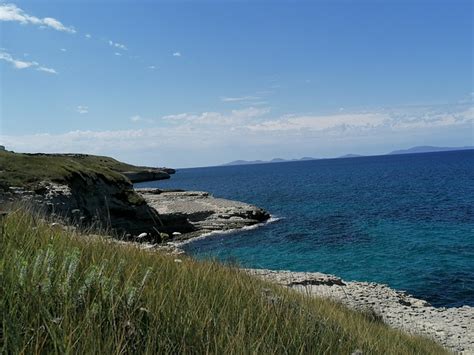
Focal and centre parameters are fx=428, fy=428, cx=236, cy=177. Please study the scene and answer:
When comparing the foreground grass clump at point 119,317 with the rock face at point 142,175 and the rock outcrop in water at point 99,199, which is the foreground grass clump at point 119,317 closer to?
the rock outcrop in water at point 99,199

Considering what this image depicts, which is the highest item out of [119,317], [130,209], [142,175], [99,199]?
[119,317]

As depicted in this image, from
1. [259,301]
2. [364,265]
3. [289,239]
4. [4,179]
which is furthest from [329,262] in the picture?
[259,301]

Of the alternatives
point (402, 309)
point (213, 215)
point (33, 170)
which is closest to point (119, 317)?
point (402, 309)

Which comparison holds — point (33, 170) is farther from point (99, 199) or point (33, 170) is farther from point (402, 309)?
point (402, 309)

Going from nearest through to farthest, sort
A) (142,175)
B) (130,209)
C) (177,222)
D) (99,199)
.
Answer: (99,199) → (130,209) → (177,222) → (142,175)

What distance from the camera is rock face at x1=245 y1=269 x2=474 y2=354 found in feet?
58.5

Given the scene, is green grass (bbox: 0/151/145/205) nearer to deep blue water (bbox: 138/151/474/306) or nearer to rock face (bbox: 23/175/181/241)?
rock face (bbox: 23/175/181/241)

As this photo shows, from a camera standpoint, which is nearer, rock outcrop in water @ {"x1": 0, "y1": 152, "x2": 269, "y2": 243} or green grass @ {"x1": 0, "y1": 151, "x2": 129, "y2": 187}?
rock outcrop in water @ {"x1": 0, "y1": 152, "x2": 269, "y2": 243}

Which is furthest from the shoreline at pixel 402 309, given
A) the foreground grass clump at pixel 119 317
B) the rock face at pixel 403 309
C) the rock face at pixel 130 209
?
the foreground grass clump at pixel 119 317

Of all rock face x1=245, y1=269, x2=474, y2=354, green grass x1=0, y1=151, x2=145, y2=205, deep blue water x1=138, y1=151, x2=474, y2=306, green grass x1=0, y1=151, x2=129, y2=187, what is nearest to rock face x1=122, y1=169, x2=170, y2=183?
deep blue water x1=138, y1=151, x2=474, y2=306

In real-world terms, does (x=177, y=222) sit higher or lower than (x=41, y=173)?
lower

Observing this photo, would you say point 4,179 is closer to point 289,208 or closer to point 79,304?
point 79,304

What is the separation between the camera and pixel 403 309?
2236 cm

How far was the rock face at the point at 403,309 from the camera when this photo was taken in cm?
1783
